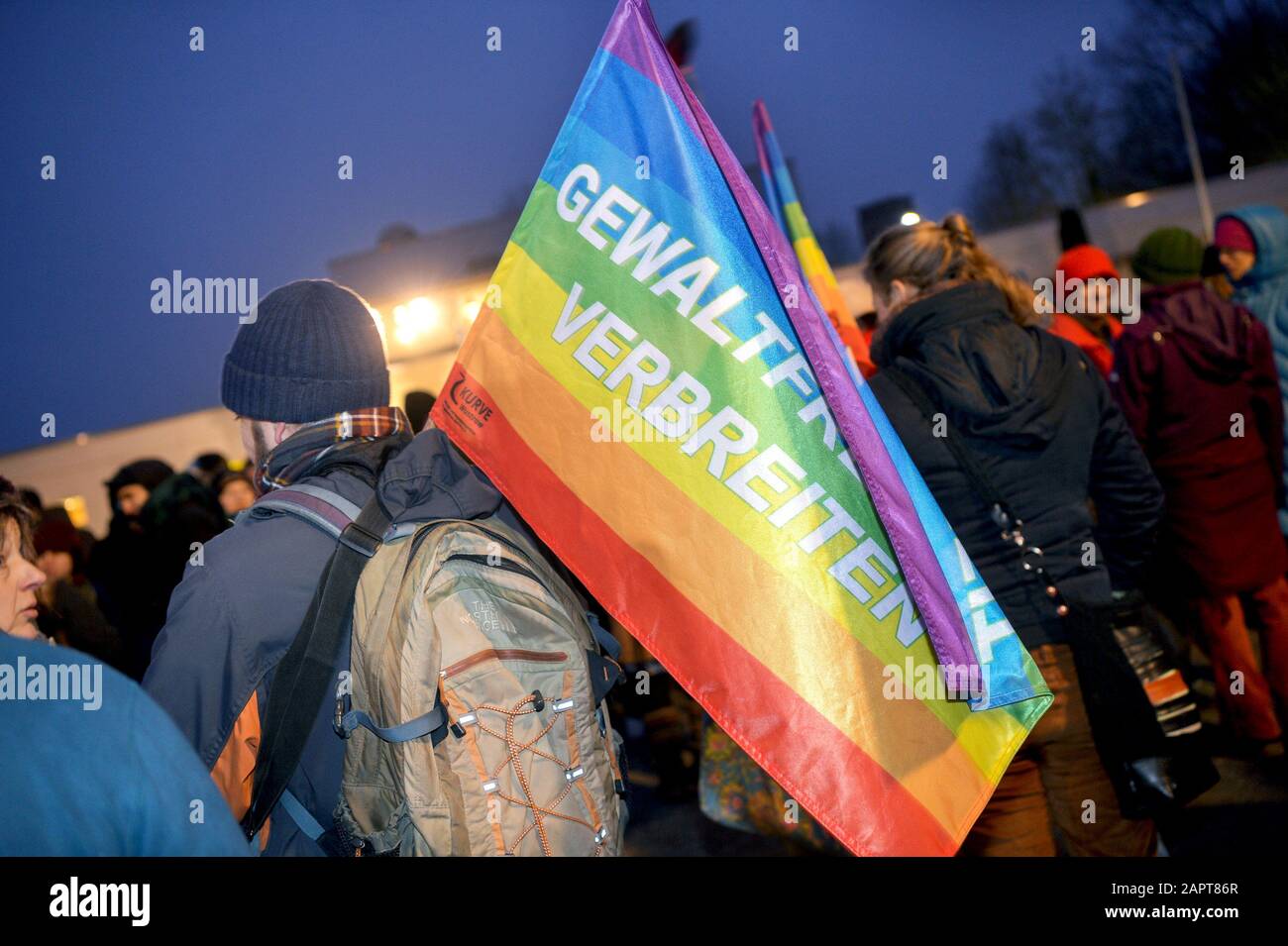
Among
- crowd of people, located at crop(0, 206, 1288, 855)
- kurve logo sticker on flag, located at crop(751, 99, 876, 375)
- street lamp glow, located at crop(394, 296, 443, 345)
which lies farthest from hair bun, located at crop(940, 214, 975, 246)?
street lamp glow, located at crop(394, 296, 443, 345)

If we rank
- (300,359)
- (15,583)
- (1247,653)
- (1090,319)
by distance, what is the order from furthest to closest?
1. (1090,319)
2. (1247,653)
3. (300,359)
4. (15,583)

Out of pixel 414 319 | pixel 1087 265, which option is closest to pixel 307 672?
pixel 1087 265

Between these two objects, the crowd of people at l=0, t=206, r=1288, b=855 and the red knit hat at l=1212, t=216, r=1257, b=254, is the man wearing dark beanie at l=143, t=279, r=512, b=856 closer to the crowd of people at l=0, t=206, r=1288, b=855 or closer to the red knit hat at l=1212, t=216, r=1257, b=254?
the crowd of people at l=0, t=206, r=1288, b=855

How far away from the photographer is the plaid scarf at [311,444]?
7.04 ft

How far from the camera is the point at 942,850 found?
203 centimetres

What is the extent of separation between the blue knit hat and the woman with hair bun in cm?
135

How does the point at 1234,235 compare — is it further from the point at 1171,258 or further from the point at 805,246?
the point at 805,246

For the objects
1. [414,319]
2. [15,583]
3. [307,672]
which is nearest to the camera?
[307,672]

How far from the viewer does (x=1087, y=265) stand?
5391 millimetres

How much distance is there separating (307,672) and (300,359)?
2.27 ft

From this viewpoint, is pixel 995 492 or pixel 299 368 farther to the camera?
pixel 995 492

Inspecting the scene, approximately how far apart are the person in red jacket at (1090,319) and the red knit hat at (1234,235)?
48 centimetres

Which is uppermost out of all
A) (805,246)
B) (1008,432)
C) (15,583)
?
(805,246)
